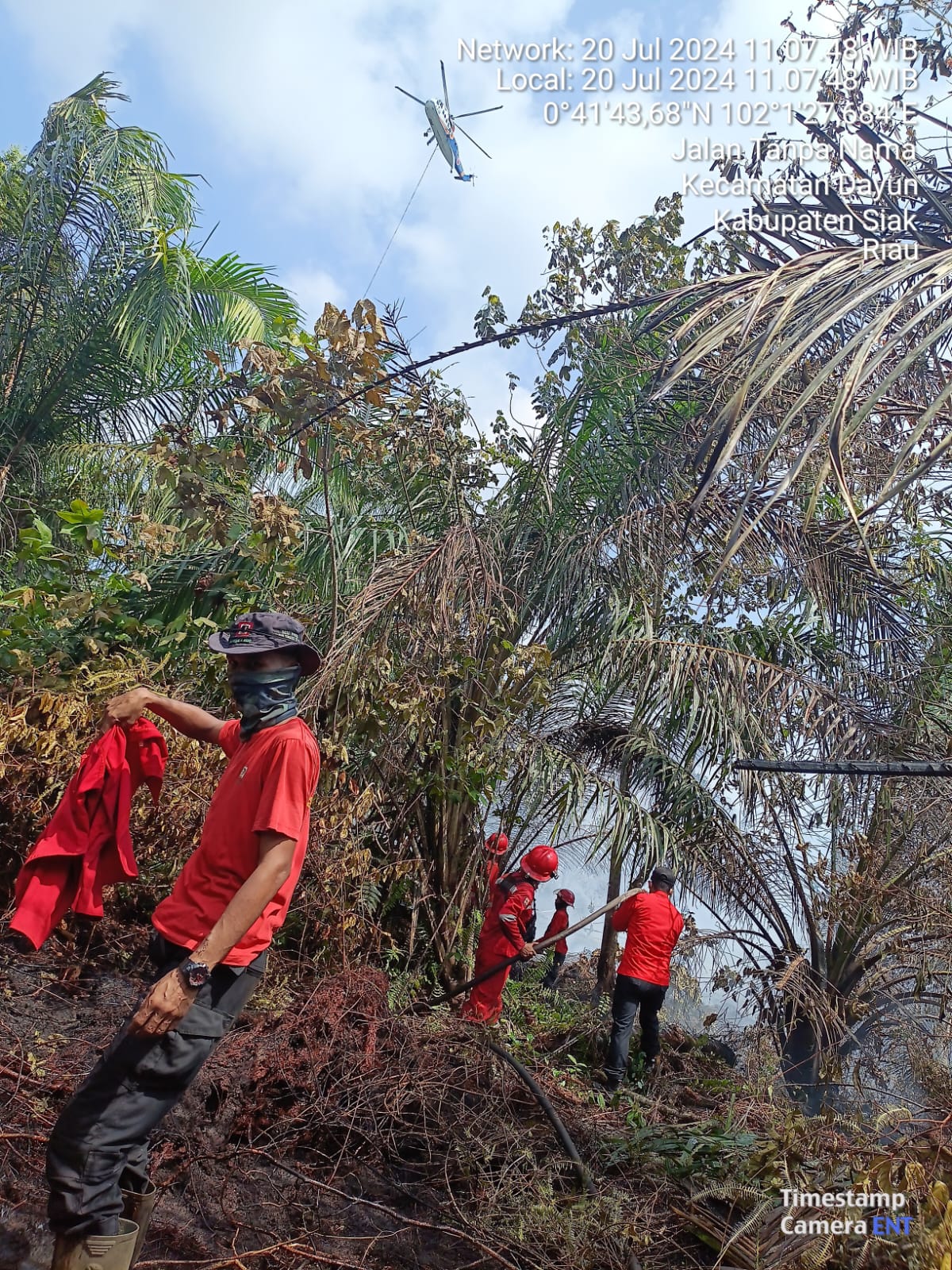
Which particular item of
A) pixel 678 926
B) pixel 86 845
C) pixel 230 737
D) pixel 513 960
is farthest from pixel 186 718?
pixel 678 926

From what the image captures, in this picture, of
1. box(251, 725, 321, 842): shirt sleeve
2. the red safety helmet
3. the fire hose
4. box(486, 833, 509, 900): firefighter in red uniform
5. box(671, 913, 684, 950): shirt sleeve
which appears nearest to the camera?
box(251, 725, 321, 842): shirt sleeve

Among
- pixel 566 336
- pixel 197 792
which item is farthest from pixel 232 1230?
pixel 566 336

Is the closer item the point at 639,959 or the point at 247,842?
the point at 247,842

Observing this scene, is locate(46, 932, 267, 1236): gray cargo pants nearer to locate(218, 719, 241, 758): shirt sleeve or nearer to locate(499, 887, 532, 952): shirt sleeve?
locate(218, 719, 241, 758): shirt sleeve

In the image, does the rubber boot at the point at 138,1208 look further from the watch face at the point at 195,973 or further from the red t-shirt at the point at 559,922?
the red t-shirt at the point at 559,922

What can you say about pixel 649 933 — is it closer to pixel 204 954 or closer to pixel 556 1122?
pixel 556 1122

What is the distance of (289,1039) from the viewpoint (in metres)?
4.62

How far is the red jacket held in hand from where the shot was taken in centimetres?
319

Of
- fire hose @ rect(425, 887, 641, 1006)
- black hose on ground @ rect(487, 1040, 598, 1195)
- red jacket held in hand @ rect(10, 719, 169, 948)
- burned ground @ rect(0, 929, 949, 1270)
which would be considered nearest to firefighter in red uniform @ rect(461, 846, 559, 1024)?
fire hose @ rect(425, 887, 641, 1006)

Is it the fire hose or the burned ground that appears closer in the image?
the burned ground

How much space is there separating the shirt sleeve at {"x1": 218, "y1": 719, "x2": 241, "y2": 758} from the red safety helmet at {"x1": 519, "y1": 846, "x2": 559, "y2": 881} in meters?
4.00

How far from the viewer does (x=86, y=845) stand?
3.28 m

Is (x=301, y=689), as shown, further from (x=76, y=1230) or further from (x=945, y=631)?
(x=945, y=631)

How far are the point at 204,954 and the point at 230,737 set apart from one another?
0.86 meters
